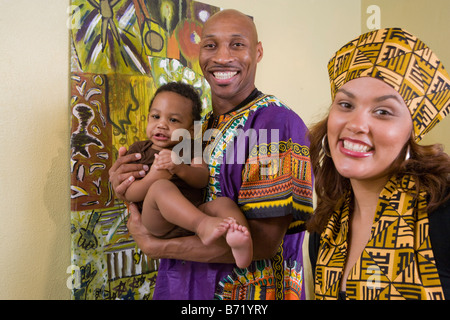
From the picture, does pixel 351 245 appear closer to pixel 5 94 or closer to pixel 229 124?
pixel 229 124

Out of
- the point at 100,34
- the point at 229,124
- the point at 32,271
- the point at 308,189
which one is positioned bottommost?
the point at 32,271

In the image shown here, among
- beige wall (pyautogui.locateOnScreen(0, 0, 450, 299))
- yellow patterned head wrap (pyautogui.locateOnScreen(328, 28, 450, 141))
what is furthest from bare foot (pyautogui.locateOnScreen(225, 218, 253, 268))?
beige wall (pyautogui.locateOnScreen(0, 0, 450, 299))

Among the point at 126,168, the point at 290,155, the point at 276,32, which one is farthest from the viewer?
the point at 276,32

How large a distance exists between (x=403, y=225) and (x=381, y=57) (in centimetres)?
44

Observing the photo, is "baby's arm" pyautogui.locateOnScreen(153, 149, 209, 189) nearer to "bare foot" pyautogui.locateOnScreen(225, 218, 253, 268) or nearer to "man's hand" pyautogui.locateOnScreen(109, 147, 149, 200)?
"man's hand" pyautogui.locateOnScreen(109, 147, 149, 200)

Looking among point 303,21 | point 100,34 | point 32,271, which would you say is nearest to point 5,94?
point 100,34

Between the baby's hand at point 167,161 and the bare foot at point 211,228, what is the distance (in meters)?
0.28

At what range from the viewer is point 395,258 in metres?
1.01

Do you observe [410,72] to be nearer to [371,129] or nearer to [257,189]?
[371,129]

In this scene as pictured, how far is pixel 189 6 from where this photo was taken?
238 centimetres

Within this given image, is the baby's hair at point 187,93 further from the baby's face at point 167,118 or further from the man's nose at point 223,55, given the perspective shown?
the man's nose at point 223,55

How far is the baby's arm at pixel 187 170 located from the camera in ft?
5.06

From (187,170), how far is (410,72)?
813 mm

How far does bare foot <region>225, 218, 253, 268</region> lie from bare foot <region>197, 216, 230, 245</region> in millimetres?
18
